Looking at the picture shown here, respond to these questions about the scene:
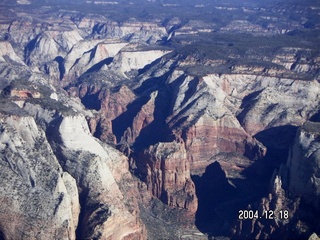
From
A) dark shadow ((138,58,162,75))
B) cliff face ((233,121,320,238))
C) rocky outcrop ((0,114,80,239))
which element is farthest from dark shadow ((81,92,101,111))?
rocky outcrop ((0,114,80,239))

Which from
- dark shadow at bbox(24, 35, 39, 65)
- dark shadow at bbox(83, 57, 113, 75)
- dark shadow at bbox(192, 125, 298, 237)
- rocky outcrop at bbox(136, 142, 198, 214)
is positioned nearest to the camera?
rocky outcrop at bbox(136, 142, 198, 214)

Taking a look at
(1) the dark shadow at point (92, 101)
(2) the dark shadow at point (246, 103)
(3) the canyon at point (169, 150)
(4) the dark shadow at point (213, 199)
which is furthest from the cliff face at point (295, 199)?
(1) the dark shadow at point (92, 101)

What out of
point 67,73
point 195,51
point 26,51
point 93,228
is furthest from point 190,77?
point 26,51

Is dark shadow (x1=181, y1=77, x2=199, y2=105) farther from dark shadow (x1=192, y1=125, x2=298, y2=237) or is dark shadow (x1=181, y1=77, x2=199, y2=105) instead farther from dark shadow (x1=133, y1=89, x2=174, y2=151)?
dark shadow (x1=192, y1=125, x2=298, y2=237)

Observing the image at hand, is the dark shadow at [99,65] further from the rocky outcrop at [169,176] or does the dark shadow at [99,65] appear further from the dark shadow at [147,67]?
the rocky outcrop at [169,176]

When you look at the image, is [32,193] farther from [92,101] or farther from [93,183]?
[92,101]

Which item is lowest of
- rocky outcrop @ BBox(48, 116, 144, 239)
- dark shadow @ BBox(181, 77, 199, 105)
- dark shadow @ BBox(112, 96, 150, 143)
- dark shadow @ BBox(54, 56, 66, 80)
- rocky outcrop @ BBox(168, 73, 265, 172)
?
dark shadow @ BBox(54, 56, 66, 80)
